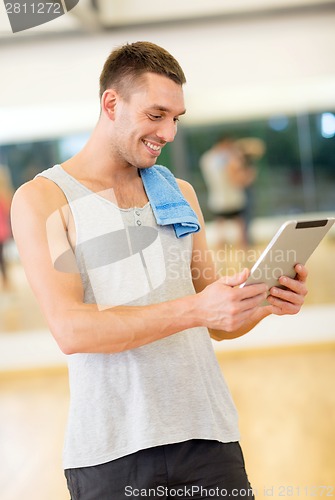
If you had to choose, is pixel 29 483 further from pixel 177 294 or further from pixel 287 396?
pixel 177 294

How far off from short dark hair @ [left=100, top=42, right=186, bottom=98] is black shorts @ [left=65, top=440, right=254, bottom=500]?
0.73 metres

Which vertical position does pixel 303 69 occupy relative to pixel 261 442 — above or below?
above

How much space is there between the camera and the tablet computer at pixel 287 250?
133cm

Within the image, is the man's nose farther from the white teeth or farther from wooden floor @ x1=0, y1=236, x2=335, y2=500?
wooden floor @ x1=0, y1=236, x2=335, y2=500

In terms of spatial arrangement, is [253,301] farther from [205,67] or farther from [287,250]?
[205,67]

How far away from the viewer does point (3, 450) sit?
13.1ft

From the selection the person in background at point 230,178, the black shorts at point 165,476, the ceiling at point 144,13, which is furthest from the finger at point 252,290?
the person in background at point 230,178

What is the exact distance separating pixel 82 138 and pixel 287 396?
2549mm

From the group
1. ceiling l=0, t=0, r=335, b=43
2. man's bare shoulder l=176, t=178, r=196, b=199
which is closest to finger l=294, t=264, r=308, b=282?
man's bare shoulder l=176, t=178, r=196, b=199

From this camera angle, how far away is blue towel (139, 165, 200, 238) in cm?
146

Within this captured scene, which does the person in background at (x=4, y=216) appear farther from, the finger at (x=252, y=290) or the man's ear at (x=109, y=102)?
the finger at (x=252, y=290)

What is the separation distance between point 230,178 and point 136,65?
165 inches

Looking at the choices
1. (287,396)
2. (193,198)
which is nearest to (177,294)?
(193,198)

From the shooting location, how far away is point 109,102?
1.49m
